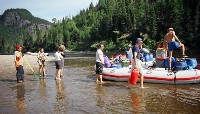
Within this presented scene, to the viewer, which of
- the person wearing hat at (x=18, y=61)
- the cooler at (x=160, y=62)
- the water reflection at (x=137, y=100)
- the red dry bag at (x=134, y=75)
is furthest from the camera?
the person wearing hat at (x=18, y=61)

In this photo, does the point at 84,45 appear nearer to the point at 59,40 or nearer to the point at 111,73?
the point at 59,40

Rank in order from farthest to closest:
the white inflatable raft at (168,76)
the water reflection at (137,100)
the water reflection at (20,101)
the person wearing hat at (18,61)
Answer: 1. the person wearing hat at (18,61)
2. the white inflatable raft at (168,76)
3. the water reflection at (20,101)
4. the water reflection at (137,100)

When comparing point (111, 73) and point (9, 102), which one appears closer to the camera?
point (9, 102)

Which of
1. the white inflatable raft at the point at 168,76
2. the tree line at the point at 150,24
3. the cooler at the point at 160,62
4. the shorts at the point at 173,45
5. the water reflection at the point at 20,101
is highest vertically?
the tree line at the point at 150,24

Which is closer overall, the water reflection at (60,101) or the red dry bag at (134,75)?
the water reflection at (60,101)

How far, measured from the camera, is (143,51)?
62.5ft

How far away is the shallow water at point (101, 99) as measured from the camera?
30.5ft

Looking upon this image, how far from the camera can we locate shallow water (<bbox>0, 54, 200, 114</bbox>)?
929 cm

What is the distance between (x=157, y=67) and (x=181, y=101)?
5880 mm

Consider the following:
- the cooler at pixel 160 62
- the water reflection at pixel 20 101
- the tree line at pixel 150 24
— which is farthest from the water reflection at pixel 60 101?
the tree line at pixel 150 24

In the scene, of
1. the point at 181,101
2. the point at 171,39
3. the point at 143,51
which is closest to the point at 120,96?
the point at 181,101

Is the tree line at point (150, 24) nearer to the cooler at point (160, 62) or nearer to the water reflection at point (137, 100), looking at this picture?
the cooler at point (160, 62)

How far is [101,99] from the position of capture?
11000 mm

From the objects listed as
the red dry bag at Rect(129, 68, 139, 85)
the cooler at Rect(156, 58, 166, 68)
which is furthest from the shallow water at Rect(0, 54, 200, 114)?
the cooler at Rect(156, 58, 166, 68)
